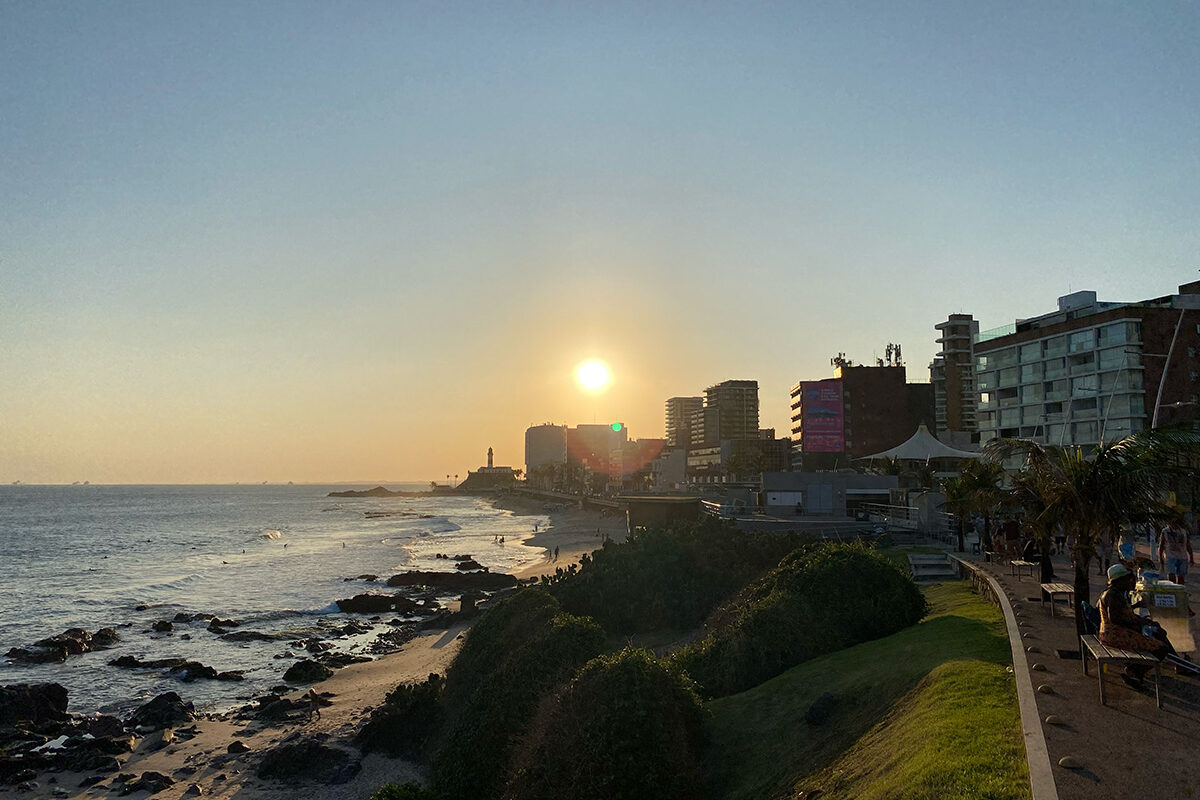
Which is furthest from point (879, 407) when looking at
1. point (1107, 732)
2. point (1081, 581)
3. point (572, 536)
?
point (1107, 732)

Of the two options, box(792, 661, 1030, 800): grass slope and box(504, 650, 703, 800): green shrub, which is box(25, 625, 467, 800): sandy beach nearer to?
box(504, 650, 703, 800): green shrub

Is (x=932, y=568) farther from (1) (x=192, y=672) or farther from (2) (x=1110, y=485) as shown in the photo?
(1) (x=192, y=672)

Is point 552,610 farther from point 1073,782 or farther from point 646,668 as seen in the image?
point 1073,782

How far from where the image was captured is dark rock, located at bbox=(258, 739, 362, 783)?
2283 cm

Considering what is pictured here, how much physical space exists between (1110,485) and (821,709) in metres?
6.17

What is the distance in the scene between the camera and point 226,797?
22.0 meters

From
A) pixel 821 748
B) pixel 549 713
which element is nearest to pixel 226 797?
pixel 549 713

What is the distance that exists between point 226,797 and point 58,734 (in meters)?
10.5

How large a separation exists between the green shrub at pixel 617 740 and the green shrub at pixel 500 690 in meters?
2.69

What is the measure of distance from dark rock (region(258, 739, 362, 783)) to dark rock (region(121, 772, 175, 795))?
252 centimetres

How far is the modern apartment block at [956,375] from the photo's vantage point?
148 meters

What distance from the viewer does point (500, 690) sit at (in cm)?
2059

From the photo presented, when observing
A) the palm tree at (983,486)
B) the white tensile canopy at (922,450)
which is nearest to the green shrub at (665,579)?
the palm tree at (983,486)

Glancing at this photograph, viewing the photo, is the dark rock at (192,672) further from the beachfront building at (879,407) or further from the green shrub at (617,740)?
the beachfront building at (879,407)
